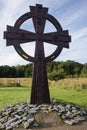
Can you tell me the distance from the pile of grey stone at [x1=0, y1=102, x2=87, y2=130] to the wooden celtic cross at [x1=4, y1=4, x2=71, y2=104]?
0.61m

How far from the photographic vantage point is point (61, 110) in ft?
31.6

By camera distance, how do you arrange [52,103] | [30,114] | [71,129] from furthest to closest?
[52,103] < [30,114] < [71,129]

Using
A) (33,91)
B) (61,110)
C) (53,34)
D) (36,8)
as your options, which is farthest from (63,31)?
(61,110)

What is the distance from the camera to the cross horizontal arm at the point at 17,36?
419 inches

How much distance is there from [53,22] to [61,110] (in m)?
3.28

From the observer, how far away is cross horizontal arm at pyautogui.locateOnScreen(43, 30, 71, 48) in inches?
444

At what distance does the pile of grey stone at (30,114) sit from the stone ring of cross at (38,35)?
1.71 m

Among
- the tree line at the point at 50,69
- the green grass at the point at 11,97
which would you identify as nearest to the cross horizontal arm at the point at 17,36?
the green grass at the point at 11,97

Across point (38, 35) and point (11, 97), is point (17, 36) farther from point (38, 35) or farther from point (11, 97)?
point (11, 97)

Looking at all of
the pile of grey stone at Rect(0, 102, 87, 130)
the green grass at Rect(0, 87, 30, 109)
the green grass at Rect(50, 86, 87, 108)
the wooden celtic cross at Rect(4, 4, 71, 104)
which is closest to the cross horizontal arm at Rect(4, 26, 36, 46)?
the wooden celtic cross at Rect(4, 4, 71, 104)

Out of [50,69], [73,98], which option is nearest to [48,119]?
[73,98]

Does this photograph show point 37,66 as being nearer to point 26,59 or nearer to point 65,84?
point 26,59

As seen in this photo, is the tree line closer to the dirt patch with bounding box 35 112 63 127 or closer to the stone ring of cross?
the stone ring of cross

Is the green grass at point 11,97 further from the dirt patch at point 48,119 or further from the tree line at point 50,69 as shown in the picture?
the tree line at point 50,69
